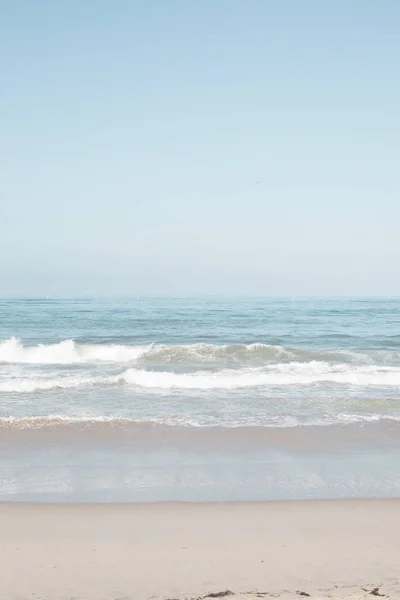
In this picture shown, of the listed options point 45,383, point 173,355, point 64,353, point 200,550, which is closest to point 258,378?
point 45,383

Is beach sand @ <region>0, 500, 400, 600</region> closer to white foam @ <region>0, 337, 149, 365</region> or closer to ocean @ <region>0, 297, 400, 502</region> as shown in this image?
ocean @ <region>0, 297, 400, 502</region>

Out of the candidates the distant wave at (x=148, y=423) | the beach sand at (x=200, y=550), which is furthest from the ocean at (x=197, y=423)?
the beach sand at (x=200, y=550)

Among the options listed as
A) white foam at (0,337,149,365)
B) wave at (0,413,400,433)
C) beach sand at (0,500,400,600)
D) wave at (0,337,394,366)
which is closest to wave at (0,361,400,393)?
wave at (0,337,394,366)

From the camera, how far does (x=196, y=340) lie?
26.9 metres

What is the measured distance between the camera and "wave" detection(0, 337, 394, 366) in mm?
20797

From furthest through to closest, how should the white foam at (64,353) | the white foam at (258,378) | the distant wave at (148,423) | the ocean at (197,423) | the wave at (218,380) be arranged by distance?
the white foam at (64,353), the white foam at (258,378), the wave at (218,380), the distant wave at (148,423), the ocean at (197,423)

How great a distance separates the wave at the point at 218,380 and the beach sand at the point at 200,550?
8.64 metres

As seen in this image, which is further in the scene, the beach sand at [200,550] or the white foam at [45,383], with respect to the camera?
the white foam at [45,383]

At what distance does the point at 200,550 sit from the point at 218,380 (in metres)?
10.6

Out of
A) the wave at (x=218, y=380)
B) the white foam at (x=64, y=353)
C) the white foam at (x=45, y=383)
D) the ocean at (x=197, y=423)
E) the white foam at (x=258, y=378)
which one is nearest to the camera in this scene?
the ocean at (x=197, y=423)

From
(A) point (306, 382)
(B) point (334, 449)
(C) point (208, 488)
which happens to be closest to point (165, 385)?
(A) point (306, 382)

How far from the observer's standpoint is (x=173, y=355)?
2141 cm

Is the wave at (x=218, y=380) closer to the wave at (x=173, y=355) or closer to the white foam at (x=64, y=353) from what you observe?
the wave at (x=173, y=355)

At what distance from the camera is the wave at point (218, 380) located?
1477cm
